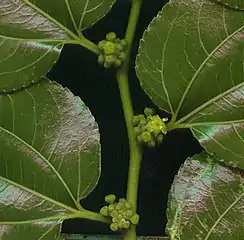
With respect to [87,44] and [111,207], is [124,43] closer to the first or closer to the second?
[87,44]

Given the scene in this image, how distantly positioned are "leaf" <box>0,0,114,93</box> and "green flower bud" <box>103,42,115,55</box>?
0.08ft

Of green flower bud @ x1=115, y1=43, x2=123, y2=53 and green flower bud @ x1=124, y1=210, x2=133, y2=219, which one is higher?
green flower bud @ x1=115, y1=43, x2=123, y2=53

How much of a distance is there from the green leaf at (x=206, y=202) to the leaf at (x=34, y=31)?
15 cm

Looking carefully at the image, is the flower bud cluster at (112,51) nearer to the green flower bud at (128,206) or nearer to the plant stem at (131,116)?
the plant stem at (131,116)

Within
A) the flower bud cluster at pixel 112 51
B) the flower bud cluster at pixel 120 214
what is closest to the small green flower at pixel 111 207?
the flower bud cluster at pixel 120 214

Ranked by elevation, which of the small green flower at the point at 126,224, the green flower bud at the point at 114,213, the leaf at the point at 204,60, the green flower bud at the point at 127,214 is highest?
the leaf at the point at 204,60

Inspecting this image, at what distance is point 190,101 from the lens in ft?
1.79

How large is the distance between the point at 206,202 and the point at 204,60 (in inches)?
4.8

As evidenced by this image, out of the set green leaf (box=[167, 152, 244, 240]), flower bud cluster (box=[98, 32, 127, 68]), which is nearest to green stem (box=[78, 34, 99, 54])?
flower bud cluster (box=[98, 32, 127, 68])

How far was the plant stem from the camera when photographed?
1.83 ft

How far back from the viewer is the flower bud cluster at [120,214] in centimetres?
54


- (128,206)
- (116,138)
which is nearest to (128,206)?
(128,206)

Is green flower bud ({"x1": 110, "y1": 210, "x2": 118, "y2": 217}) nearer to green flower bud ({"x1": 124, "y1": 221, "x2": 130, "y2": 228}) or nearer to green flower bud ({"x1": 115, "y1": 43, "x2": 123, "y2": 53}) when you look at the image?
green flower bud ({"x1": 124, "y1": 221, "x2": 130, "y2": 228})

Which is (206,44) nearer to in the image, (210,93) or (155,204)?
(210,93)
